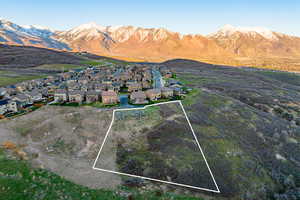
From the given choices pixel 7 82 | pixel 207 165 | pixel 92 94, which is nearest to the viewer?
pixel 207 165

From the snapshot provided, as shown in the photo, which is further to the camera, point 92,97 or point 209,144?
point 92,97

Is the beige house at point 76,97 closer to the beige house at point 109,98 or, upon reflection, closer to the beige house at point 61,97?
the beige house at point 61,97

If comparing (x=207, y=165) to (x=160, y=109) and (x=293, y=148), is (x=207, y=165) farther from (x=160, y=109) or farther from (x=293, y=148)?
(x=293, y=148)

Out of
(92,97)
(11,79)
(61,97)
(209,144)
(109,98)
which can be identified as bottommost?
(209,144)

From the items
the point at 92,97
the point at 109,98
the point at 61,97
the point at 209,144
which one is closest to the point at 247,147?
the point at 209,144

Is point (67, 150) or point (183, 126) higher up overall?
point (183, 126)

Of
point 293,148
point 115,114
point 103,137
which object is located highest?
point 115,114

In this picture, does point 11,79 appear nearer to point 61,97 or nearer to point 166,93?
point 61,97

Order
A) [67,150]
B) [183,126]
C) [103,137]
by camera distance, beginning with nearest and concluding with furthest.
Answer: [67,150], [103,137], [183,126]

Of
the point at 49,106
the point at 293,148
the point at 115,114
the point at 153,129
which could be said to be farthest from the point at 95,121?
the point at 293,148

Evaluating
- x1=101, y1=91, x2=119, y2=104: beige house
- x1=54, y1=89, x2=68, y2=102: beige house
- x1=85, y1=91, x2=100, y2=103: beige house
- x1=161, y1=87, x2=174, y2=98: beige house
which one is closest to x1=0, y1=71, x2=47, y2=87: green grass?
x1=54, y1=89, x2=68, y2=102: beige house
